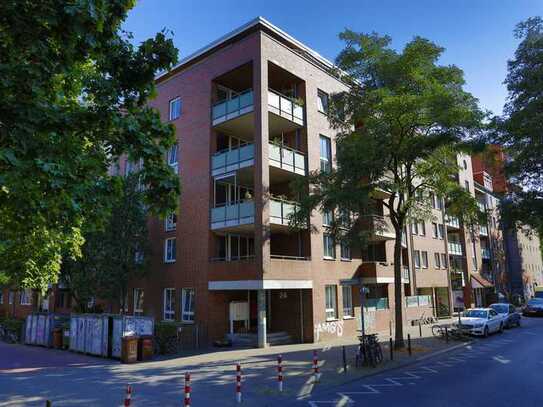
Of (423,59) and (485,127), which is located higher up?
(423,59)

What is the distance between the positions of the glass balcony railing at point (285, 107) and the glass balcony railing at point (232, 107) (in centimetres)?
109

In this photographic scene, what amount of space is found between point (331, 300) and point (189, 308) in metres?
8.04

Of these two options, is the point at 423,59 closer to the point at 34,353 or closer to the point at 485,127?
the point at 485,127

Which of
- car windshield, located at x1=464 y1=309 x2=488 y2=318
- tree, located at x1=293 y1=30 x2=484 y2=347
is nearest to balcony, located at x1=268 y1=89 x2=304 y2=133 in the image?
tree, located at x1=293 y1=30 x2=484 y2=347

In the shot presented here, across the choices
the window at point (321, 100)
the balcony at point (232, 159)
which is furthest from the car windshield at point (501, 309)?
the balcony at point (232, 159)

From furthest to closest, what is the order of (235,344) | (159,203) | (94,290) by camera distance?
(94,290)
(235,344)
(159,203)

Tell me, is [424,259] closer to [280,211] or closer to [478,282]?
[478,282]

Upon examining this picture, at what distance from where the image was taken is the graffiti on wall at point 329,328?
22.1 m

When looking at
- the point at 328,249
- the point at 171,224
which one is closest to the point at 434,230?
the point at 328,249

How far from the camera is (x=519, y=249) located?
206ft

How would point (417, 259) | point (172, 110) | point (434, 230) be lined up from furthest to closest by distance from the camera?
point (434, 230)
point (417, 259)
point (172, 110)

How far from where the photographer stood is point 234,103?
2255 cm

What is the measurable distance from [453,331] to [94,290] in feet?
62.4

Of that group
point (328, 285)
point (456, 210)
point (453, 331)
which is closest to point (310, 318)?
point (328, 285)
